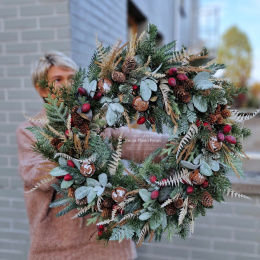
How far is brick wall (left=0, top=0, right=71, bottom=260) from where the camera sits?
197cm

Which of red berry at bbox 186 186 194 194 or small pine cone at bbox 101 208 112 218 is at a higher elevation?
red berry at bbox 186 186 194 194

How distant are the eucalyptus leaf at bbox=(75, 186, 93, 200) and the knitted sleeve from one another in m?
0.25

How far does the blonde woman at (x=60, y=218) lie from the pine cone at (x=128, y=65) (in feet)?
1.28

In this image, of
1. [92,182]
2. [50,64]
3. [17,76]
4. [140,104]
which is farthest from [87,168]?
[17,76]

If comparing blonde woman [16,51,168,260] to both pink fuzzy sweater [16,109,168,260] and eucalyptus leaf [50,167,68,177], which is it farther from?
eucalyptus leaf [50,167,68,177]

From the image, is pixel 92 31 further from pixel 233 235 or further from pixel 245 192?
pixel 233 235

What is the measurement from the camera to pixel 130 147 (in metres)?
1.35

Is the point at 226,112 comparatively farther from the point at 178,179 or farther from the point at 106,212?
the point at 106,212

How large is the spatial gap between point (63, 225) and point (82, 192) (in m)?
0.42

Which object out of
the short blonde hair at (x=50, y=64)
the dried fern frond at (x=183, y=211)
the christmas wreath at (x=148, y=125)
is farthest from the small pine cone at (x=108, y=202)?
the short blonde hair at (x=50, y=64)


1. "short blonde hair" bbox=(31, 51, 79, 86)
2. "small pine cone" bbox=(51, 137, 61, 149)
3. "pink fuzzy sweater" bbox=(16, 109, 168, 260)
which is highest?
"short blonde hair" bbox=(31, 51, 79, 86)

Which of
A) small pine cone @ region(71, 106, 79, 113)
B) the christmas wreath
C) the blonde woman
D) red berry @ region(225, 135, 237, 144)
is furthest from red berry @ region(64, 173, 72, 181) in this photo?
red berry @ region(225, 135, 237, 144)

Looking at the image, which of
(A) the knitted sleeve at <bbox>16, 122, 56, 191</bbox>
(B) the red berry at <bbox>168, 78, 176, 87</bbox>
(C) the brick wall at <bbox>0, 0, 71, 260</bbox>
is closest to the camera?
(B) the red berry at <bbox>168, 78, 176, 87</bbox>

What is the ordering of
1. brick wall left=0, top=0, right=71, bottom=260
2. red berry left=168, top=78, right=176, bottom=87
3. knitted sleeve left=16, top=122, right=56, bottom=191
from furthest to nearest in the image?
brick wall left=0, top=0, right=71, bottom=260, knitted sleeve left=16, top=122, right=56, bottom=191, red berry left=168, top=78, right=176, bottom=87
